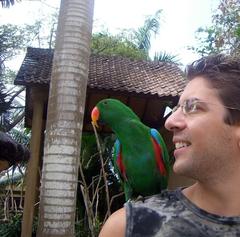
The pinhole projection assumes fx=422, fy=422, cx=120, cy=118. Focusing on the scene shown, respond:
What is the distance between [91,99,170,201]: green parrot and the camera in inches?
112

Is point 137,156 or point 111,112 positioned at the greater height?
point 111,112

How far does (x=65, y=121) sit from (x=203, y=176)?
2.91m

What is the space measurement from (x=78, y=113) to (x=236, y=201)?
3002 millimetres

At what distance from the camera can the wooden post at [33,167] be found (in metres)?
6.35

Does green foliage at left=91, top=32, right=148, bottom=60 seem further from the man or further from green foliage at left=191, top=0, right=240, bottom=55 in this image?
the man

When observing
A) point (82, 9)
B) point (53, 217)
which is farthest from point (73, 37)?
point (53, 217)

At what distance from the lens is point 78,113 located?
4.26 m

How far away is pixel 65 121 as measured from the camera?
13.7 ft

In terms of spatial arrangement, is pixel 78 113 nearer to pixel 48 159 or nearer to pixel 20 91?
pixel 48 159

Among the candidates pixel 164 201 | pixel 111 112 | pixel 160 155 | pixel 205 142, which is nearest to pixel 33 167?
pixel 111 112

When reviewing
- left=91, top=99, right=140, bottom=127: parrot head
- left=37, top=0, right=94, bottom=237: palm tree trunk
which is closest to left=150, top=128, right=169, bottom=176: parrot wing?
left=91, top=99, right=140, bottom=127: parrot head

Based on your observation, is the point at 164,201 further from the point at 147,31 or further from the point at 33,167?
the point at 147,31

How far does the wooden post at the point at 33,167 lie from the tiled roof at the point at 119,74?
394 millimetres

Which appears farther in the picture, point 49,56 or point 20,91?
point 20,91
